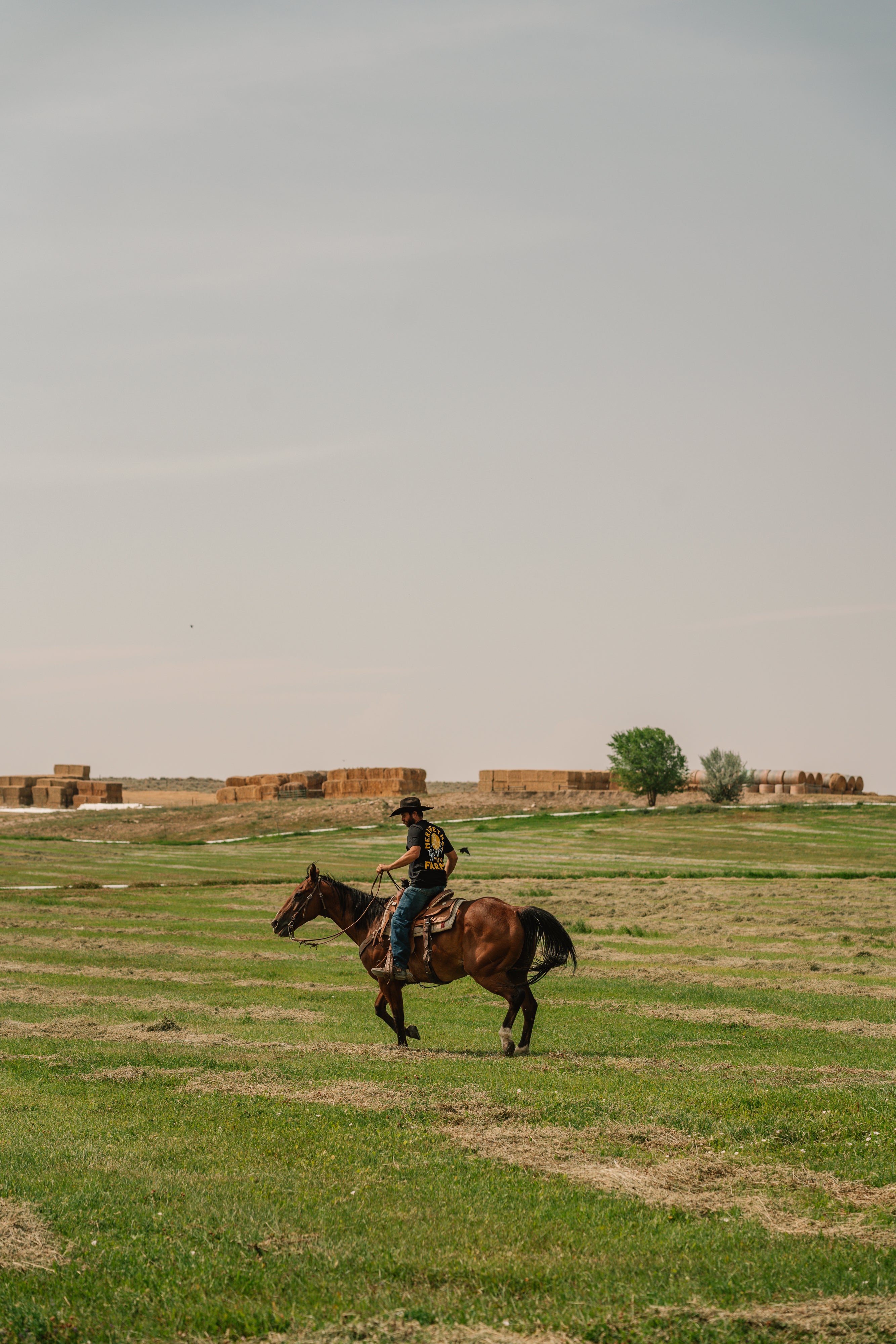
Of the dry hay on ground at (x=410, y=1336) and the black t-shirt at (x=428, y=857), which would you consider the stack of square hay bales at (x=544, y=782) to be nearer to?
the black t-shirt at (x=428, y=857)

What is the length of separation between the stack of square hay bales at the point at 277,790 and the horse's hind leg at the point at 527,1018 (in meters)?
87.7

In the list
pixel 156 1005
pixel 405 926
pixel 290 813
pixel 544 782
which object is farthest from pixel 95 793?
pixel 405 926

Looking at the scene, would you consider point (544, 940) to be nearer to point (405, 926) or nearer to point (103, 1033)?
point (405, 926)

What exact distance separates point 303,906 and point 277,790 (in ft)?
298

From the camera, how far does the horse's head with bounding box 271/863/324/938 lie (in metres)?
17.9

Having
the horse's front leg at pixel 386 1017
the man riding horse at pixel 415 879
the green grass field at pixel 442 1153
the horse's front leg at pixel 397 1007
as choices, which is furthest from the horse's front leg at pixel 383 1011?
the man riding horse at pixel 415 879

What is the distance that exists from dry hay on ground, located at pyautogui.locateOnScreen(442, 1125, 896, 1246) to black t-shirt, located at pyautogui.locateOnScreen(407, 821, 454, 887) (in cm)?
535

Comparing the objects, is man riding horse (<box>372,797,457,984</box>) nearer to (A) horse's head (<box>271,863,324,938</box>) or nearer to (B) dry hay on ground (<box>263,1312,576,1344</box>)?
(A) horse's head (<box>271,863,324,938</box>)

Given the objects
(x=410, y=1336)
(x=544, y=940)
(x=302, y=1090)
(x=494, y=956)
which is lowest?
(x=302, y=1090)

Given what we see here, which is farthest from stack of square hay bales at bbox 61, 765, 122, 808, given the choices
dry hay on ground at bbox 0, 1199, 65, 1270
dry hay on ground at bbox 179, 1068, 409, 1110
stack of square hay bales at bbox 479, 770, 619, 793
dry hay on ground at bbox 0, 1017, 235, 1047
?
dry hay on ground at bbox 0, 1199, 65, 1270

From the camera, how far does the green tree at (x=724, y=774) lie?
95438mm

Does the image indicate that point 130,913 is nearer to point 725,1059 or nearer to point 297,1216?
point 725,1059

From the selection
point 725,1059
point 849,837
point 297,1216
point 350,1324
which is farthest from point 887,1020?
point 849,837

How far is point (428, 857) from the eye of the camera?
54.3 ft
